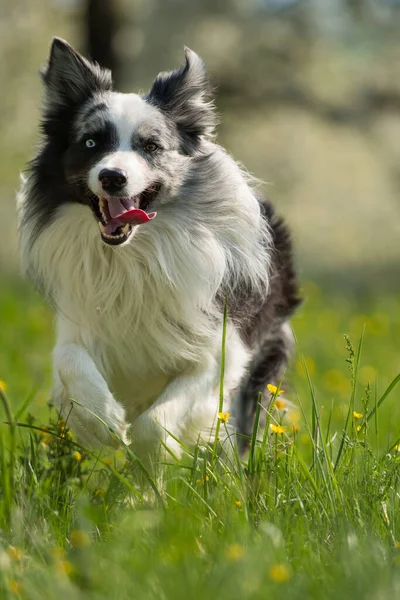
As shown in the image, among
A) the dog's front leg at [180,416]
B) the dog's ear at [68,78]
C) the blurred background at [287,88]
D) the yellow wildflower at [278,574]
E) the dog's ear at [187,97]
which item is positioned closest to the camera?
the yellow wildflower at [278,574]

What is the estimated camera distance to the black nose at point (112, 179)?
12.5 feet

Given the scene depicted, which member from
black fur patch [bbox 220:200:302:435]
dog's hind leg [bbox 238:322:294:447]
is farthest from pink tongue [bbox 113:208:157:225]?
dog's hind leg [bbox 238:322:294:447]

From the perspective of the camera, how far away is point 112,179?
12.5ft

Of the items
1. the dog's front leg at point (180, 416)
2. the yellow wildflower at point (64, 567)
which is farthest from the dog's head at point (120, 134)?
the yellow wildflower at point (64, 567)

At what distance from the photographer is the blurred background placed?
13.2 meters

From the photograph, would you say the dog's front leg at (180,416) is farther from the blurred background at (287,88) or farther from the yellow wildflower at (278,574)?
the blurred background at (287,88)

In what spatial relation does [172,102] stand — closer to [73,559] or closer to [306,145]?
[73,559]

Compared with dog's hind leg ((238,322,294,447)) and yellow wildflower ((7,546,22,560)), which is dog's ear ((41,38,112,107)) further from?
yellow wildflower ((7,546,22,560))

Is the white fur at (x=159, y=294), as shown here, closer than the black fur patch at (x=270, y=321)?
Yes

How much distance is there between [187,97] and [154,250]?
29.6 inches

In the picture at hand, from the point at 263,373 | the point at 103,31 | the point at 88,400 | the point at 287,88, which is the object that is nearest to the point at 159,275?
the point at 88,400

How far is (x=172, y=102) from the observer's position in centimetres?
436

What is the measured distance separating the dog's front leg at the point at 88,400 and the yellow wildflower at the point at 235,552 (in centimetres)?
123

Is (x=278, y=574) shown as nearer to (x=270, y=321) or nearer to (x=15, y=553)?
(x=15, y=553)
